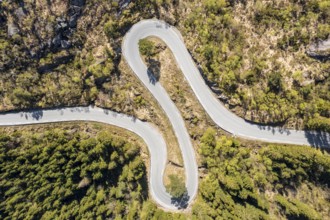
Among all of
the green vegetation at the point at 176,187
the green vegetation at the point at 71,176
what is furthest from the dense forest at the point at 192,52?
the green vegetation at the point at 176,187

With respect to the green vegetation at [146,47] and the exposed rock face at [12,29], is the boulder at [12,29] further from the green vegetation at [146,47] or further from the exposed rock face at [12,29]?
the green vegetation at [146,47]

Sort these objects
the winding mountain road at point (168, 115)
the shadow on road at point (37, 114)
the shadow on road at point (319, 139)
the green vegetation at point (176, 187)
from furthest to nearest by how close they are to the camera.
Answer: the shadow on road at point (37, 114) → the green vegetation at point (176, 187) → the winding mountain road at point (168, 115) → the shadow on road at point (319, 139)

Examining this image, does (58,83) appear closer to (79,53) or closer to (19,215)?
(79,53)

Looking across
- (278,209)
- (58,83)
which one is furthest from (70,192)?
(278,209)

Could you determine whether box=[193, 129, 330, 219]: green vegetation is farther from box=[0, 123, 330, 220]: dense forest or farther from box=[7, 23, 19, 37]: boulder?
box=[7, 23, 19, 37]: boulder

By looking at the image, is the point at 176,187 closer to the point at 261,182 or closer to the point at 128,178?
the point at 128,178
